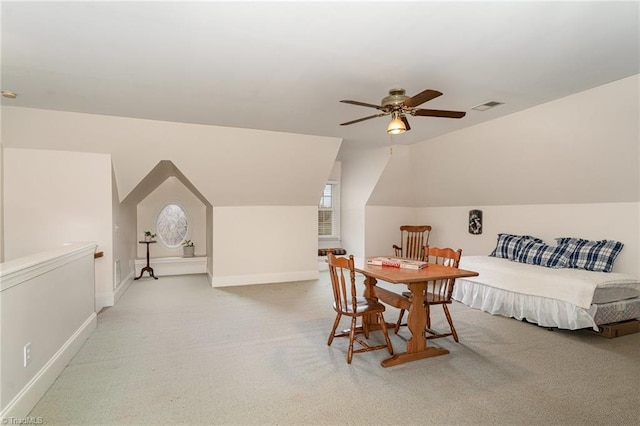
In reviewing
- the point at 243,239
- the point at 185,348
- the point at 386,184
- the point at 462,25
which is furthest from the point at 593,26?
the point at 243,239

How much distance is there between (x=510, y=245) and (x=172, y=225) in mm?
6141

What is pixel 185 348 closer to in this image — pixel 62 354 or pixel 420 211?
pixel 62 354

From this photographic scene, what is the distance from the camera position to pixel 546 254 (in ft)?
14.3

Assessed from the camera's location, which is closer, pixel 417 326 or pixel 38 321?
pixel 38 321

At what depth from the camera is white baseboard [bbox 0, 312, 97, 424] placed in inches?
79.5

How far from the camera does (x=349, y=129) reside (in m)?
4.84

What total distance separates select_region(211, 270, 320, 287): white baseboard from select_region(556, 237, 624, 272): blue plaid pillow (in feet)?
12.8

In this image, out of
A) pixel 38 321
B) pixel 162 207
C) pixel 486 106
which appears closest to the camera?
pixel 38 321

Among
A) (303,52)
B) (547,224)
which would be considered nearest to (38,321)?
(303,52)

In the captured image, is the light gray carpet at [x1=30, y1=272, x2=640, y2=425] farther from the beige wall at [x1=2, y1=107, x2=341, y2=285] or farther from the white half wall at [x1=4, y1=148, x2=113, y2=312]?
the beige wall at [x1=2, y1=107, x2=341, y2=285]

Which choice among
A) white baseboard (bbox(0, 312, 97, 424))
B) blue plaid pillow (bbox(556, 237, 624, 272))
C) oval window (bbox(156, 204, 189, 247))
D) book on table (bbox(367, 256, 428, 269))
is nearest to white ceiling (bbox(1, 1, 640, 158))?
book on table (bbox(367, 256, 428, 269))

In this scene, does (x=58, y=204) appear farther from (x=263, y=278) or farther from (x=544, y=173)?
(x=544, y=173)

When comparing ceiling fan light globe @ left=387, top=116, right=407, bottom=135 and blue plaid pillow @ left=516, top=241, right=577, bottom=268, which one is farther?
blue plaid pillow @ left=516, top=241, right=577, bottom=268

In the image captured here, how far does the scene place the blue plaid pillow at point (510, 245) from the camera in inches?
189
